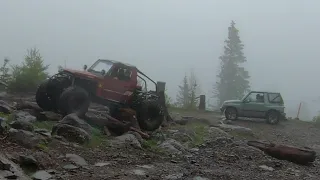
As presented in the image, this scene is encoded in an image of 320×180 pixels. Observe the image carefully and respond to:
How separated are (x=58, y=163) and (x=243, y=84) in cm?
4365

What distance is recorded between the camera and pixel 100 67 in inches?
494

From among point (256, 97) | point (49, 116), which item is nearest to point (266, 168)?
point (49, 116)

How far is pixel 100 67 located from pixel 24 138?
216 inches

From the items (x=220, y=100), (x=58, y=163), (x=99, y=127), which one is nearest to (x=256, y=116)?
(x=99, y=127)

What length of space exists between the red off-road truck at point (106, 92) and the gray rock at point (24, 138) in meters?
3.43

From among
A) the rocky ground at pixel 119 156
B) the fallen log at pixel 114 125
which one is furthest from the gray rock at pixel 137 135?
the fallen log at pixel 114 125

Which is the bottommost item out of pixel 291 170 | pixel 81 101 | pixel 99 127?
pixel 291 170

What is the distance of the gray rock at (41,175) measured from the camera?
581cm

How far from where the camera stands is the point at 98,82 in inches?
457

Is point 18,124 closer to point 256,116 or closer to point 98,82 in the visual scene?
point 98,82

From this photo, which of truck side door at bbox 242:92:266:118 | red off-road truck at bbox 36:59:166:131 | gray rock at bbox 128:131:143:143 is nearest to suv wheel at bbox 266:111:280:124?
truck side door at bbox 242:92:266:118

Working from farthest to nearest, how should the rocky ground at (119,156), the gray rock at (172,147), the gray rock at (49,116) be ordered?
the gray rock at (49,116) < the gray rock at (172,147) < the rocky ground at (119,156)

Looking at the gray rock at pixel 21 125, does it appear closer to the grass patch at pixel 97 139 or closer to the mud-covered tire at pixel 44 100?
the grass patch at pixel 97 139

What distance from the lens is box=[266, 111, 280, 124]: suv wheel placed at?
2056cm
